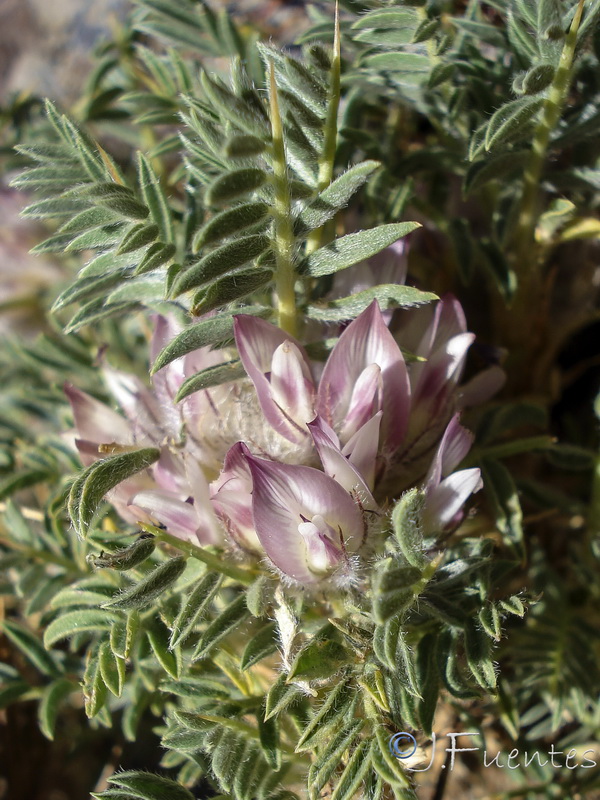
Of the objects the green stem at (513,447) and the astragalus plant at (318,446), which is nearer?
the astragalus plant at (318,446)

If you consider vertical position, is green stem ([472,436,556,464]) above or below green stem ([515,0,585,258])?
below

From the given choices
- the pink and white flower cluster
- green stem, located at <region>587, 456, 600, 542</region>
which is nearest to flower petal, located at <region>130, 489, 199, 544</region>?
the pink and white flower cluster

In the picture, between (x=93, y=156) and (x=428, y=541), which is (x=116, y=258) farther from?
(x=428, y=541)

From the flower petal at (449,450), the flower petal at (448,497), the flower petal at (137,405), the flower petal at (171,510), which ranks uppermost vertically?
the flower petal at (137,405)

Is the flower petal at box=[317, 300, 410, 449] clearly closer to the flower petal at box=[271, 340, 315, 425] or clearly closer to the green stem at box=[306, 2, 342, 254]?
the flower petal at box=[271, 340, 315, 425]

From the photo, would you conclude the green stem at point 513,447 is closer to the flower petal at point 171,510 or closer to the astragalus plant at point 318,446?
the astragalus plant at point 318,446

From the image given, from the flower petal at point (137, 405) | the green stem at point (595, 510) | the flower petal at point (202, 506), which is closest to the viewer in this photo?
the flower petal at point (202, 506)

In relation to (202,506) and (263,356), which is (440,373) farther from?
(202,506)

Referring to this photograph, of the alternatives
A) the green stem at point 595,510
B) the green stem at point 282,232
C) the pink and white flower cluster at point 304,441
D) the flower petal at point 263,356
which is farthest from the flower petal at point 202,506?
the green stem at point 595,510

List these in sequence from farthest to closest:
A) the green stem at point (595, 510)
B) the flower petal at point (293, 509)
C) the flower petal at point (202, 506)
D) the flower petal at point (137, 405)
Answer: the green stem at point (595, 510)
the flower petal at point (137, 405)
the flower petal at point (202, 506)
the flower petal at point (293, 509)
